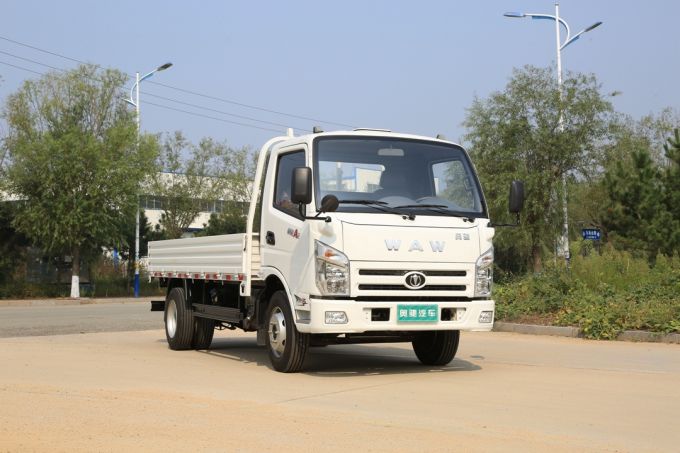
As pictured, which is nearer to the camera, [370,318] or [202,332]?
[370,318]

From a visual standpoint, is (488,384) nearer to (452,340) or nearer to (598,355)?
(452,340)

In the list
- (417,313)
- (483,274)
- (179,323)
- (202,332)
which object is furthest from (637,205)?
(417,313)

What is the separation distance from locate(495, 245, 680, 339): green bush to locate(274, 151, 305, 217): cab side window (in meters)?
6.68

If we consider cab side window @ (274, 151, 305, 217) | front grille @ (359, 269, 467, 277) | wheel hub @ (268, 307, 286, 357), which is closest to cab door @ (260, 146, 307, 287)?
cab side window @ (274, 151, 305, 217)

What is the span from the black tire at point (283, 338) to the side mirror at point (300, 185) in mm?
1343

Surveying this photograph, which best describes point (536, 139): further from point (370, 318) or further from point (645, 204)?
point (370, 318)

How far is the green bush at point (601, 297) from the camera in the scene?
14695 mm

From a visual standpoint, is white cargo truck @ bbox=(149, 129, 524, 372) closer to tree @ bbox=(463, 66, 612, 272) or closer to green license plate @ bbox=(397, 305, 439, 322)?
green license plate @ bbox=(397, 305, 439, 322)

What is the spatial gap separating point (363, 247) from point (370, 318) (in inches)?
28.9

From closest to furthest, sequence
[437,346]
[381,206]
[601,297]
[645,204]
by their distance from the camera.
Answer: [381,206] < [437,346] < [601,297] < [645,204]

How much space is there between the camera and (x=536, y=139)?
33562mm

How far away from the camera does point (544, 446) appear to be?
5988 mm

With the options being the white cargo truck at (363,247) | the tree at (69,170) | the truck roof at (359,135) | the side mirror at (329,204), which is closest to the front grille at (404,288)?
the white cargo truck at (363,247)

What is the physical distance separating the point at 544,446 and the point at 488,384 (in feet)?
10.4
